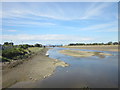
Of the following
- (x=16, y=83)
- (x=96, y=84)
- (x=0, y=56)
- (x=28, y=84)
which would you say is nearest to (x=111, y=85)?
(x=96, y=84)

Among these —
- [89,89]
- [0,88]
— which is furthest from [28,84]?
[89,89]

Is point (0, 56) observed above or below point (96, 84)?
above

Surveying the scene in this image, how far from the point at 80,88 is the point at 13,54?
30.3m

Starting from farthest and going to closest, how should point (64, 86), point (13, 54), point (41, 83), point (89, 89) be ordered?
point (13, 54)
point (41, 83)
point (64, 86)
point (89, 89)

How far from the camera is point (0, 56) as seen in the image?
30.7 meters

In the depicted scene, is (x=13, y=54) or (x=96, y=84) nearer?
(x=96, y=84)

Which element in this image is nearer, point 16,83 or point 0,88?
point 0,88

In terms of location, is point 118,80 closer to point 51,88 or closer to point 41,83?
point 51,88

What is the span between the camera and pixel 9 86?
13414 millimetres

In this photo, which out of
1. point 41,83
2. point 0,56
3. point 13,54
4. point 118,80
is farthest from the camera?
point 13,54

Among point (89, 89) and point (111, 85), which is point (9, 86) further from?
point (111, 85)

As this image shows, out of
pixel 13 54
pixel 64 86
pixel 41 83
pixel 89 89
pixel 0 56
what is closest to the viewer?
pixel 89 89

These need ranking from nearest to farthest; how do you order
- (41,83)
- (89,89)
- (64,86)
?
1. (89,89)
2. (64,86)
3. (41,83)

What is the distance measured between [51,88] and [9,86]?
573cm
